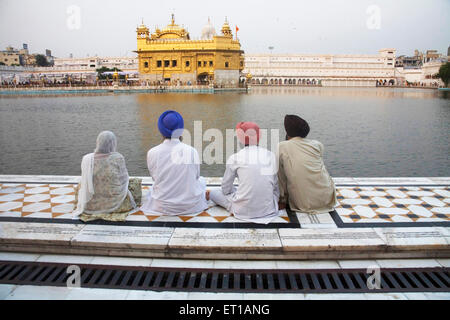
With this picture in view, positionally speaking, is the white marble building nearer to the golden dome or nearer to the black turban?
the golden dome

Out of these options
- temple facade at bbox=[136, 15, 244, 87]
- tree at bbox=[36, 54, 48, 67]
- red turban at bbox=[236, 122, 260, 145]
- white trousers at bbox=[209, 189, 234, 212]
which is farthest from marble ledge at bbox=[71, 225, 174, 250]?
tree at bbox=[36, 54, 48, 67]

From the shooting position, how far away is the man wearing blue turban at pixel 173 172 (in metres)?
3.01

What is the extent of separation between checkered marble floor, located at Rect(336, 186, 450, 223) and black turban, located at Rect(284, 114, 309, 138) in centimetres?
83

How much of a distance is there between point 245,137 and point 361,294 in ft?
4.77

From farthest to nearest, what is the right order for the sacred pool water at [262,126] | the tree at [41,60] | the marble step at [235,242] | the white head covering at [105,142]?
the tree at [41,60] < the sacred pool water at [262,126] < the white head covering at [105,142] < the marble step at [235,242]

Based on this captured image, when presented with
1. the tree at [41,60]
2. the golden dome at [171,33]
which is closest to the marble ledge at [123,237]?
the golden dome at [171,33]

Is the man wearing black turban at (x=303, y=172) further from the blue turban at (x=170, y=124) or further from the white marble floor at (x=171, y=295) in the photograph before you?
the white marble floor at (x=171, y=295)

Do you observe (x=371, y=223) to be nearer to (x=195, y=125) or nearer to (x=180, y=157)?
(x=180, y=157)

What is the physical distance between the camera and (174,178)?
120 inches

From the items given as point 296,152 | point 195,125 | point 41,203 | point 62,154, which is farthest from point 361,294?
point 195,125

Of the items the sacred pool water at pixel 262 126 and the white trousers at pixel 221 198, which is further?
the sacred pool water at pixel 262 126

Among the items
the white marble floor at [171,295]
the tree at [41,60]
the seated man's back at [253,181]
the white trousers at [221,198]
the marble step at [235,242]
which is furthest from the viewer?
the tree at [41,60]

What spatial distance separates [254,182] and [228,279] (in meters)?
0.85

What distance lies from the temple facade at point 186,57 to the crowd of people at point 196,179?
34957 mm
